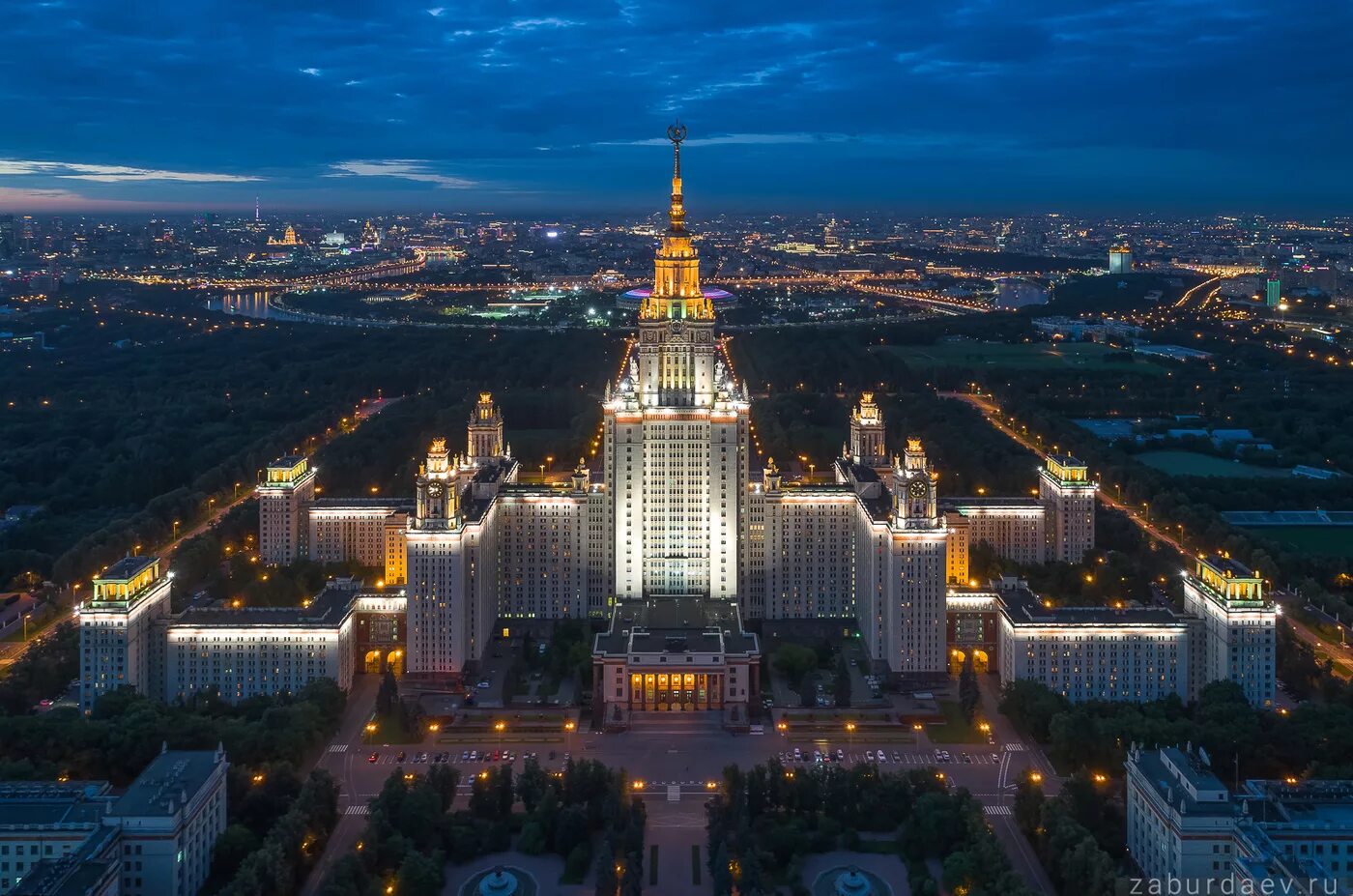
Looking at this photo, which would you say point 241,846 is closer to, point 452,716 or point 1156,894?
point 452,716

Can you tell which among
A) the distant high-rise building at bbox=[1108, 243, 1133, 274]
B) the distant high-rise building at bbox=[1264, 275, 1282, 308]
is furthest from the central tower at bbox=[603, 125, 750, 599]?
the distant high-rise building at bbox=[1108, 243, 1133, 274]

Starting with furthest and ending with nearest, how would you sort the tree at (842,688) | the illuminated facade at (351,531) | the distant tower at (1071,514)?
1. the distant tower at (1071,514)
2. the illuminated facade at (351,531)
3. the tree at (842,688)

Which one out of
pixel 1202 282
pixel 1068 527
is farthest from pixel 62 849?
pixel 1202 282

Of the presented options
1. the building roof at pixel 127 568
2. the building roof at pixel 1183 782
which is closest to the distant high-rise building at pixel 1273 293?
the building roof at pixel 1183 782

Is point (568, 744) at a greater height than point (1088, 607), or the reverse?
point (1088, 607)

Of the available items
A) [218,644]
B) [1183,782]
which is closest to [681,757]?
[1183,782]

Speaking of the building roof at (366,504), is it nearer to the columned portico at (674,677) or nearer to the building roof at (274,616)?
the building roof at (274,616)

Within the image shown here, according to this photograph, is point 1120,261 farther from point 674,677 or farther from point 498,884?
point 498,884
